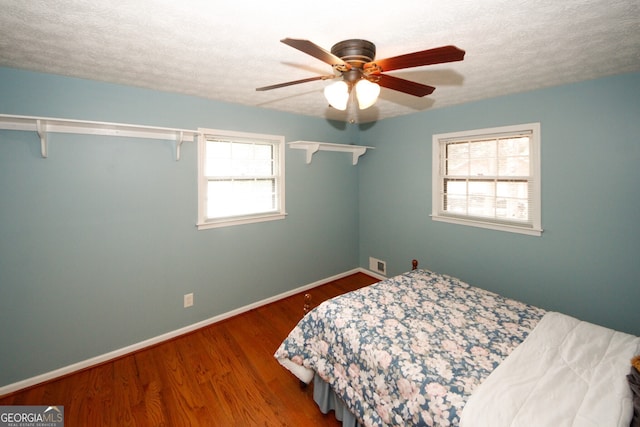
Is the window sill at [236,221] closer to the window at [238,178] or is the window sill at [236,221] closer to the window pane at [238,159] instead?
the window at [238,178]

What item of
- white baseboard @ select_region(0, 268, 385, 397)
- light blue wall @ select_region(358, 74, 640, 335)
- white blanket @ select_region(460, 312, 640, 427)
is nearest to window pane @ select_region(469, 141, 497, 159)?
light blue wall @ select_region(358, 74, 640, 335)

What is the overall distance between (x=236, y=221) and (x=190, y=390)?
1.57m

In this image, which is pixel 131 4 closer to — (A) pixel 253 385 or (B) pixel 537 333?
(A) pixel 253 385

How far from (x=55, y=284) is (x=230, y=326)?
4.91 feet

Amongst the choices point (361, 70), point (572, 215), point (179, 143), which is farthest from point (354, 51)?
point (572, 215)

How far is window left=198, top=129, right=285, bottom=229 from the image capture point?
2799mm

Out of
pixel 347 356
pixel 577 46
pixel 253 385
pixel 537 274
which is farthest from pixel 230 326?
pixel 577 46

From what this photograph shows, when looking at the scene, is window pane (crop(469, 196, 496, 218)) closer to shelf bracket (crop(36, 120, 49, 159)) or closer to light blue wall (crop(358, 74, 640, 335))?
light blue wall (crop(358, 74, 640, 335))

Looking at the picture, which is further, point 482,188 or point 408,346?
point 482,188

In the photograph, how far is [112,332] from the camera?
2.37 metres

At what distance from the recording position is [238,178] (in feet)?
9.97

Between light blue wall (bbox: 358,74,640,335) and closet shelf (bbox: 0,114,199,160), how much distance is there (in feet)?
9.07

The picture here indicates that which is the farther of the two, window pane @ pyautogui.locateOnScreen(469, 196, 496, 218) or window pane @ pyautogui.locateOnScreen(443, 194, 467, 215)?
window pane @ pyautogui.locateOnScreen(443, 194, 467, 215)

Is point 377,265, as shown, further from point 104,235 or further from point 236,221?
point 104,235
